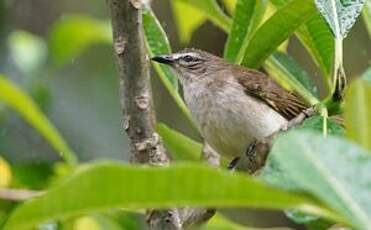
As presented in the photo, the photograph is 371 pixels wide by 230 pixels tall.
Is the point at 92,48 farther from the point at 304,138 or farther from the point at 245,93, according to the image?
the point at 304,138

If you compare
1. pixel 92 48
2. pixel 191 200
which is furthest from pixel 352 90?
pixel 92 48

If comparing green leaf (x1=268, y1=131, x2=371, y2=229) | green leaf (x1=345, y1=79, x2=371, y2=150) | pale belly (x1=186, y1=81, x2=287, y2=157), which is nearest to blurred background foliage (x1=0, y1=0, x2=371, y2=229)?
pale belly (x1=186, y1=81, x2=287, y2=157)

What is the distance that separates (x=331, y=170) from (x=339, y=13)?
0.80 m

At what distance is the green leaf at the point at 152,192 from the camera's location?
1027mm

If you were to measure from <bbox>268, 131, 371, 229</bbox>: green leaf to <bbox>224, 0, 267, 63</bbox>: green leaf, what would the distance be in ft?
4.49

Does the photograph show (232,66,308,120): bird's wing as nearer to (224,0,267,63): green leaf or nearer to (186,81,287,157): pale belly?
(186,81,287,157): pale belly

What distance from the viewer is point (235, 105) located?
11.0 feet

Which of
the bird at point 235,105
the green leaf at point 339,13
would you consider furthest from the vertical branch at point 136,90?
the bird at point 235,105

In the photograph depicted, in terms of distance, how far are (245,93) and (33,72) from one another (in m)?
1.61

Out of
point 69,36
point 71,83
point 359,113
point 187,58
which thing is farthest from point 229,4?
point 71,83

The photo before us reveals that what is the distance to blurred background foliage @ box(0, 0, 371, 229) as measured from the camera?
2.95m

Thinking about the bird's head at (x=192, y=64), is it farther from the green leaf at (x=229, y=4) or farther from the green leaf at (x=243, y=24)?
the green leaf at (x=243, y=24)

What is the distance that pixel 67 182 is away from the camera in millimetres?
1075

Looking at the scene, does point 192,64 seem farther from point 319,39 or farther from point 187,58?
point 319,39
